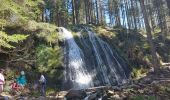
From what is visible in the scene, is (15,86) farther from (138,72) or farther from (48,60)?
(138,72)

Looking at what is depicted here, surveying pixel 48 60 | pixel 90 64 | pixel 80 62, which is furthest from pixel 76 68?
pixel 48 60

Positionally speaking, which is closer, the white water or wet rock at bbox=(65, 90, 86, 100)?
wet rock at bbox=(65, 90, 86, 100)

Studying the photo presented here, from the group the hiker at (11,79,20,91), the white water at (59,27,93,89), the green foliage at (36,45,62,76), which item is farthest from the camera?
the white water at (59,27,93,89)

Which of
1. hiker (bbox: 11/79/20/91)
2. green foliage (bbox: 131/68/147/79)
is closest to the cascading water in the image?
green foliage (bbox: 131/68/147/79)

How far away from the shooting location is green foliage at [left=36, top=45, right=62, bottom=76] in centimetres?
2108

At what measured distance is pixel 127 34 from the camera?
98.4ft

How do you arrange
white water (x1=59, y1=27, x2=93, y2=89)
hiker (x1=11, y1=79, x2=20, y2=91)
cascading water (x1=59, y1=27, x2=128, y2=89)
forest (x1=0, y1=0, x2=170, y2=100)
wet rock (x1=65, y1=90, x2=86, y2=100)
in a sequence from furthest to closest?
cascading water (x1=59, y1=27, x2=128, y2=89) < white water (x1=59, y1=27, x2=93, y2=89) < hiker (x1=11, y1=79, x2=20, y2=91) < forest (x1=0, y1=0, x2=170, y2=100) < wet rock (x1=65, y1=90, x2=86, y2=100)

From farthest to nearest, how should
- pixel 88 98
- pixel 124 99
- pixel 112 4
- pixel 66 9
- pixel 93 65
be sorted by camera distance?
1. pixel 112 4
2. pixel 66 9
3. pixel 93 65
4. pixel 88 98
5. pixel 124 99

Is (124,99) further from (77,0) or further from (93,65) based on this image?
(77,0)

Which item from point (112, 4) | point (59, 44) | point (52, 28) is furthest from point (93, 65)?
point (112, 4)

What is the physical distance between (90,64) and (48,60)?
3577mm

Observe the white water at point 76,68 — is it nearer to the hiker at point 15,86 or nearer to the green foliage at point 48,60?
the green foliage at point 48,60

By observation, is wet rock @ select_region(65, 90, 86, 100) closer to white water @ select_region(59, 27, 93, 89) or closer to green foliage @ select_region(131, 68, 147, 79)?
white water @ select_region(59, 27, 93, 89)

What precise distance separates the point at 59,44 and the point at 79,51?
5.79 feet
